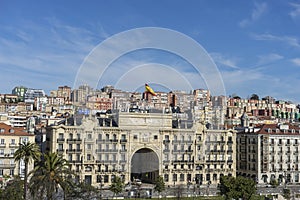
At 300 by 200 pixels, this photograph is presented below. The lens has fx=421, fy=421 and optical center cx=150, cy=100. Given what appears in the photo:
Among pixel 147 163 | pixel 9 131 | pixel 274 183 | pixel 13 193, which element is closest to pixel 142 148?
pixel 147 163

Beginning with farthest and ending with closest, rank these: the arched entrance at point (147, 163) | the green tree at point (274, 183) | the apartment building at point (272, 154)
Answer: the apartment building at point (272, 154) → the green tree at point (274, 183) → the arched entrance at point (147, 163)

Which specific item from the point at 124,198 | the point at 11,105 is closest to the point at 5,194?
the point at 124,198

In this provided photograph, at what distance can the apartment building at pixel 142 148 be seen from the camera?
49219mm

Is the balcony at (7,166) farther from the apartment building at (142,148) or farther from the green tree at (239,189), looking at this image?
the green tree at (239,189)

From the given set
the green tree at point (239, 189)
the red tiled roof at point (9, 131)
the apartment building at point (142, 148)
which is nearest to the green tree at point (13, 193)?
the green tree at point (239, 189)

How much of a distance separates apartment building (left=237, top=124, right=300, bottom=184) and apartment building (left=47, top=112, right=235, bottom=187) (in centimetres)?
388

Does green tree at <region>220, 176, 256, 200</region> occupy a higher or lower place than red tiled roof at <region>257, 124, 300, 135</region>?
lower

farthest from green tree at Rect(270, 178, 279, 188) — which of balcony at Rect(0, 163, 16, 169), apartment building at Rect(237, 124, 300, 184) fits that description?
balcony at Rect(0, 163, 16, 169)

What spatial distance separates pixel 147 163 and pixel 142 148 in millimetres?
4055

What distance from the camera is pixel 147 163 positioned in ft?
182

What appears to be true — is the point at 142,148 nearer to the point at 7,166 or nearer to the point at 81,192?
the point at 7,166

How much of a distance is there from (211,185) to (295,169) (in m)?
13.4

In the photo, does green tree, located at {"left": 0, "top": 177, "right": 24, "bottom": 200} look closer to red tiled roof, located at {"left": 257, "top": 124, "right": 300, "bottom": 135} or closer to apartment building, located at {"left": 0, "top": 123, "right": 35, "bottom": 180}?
apartment building, located at {"left": 0, "top": 123, "right": 35, "bottom": 180}

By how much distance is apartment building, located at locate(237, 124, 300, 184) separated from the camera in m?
57.2
